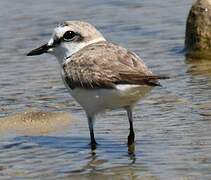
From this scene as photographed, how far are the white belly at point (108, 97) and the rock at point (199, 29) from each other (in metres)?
4.84

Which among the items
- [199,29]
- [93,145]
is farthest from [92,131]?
[199,29]

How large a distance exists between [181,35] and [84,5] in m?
3.04

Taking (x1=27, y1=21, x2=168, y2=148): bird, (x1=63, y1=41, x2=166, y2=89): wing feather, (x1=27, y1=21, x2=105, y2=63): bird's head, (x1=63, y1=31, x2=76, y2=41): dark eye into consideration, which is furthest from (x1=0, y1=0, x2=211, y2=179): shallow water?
(x1=63, y1=31, x2=76, y2=41): dark eye

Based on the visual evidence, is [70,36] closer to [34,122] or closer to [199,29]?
[34,122]

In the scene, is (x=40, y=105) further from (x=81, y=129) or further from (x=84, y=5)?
(x=84, y=5)

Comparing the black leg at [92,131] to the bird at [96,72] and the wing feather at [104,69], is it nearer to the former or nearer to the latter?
the bird at [96,72]

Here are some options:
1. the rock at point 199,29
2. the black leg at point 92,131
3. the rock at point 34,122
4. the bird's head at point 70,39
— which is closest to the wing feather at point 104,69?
the bird's head at point 70,39

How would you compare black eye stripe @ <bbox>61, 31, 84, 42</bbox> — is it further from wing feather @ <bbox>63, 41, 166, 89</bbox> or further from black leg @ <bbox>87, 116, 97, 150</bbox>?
black leg @ <bbox>87, 116, 97, 150</bbox>

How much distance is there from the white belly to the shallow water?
46 cm

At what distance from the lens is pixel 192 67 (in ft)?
38.5

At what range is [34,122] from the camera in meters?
9.28

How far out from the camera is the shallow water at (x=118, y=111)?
24.9 feet

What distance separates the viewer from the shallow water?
7.58m

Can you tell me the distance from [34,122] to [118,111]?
3.31 feet
